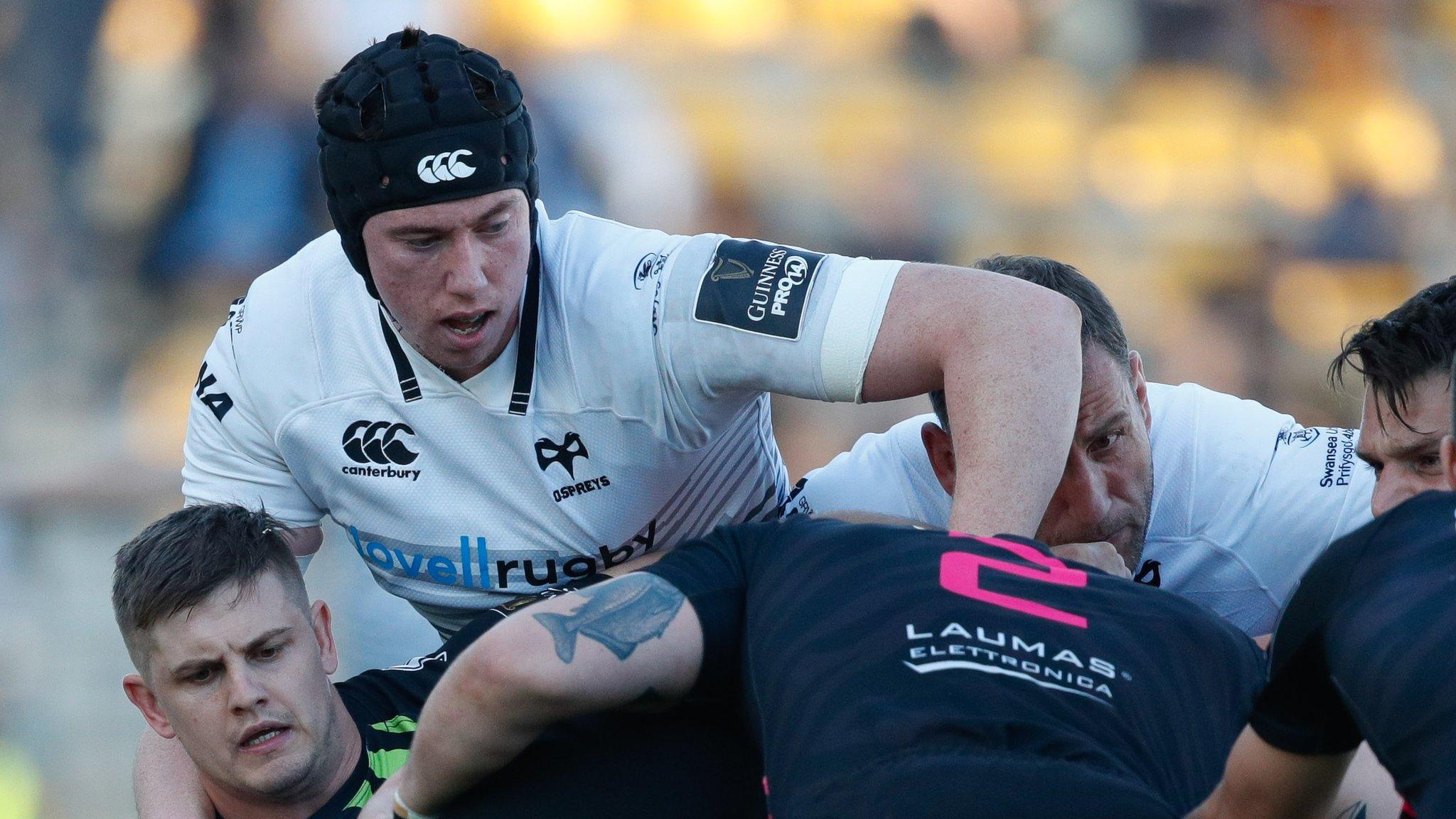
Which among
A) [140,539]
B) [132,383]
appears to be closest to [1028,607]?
[140,539]

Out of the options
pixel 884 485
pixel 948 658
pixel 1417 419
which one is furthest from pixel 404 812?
pixel 1417 419

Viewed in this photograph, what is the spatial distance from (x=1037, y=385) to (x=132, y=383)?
3.62 meters

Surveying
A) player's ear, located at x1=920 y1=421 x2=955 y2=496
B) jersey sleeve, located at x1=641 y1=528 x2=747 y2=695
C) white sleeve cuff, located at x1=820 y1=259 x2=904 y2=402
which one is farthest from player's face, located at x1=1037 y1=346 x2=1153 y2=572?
jersey sleeve, located at x1=641 y1=528 x2=747 y2=695

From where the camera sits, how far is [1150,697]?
5.23 ft

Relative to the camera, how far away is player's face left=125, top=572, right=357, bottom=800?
2211mm

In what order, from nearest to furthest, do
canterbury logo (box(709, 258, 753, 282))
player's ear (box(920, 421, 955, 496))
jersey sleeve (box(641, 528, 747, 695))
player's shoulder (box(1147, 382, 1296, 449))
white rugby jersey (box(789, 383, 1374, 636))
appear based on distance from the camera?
jersey sleeve (box(641, 528, 747, 695)) < canterbury logo (box(709, 258, 753, 282)) < player's ear (box(920, 421, 955, 496)) < white rugby jersey (box(789, 383, 1374, 636)) < player's shoulder (box(1147, 382, 1296, 449))

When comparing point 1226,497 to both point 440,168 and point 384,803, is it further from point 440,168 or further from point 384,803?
point 384,803

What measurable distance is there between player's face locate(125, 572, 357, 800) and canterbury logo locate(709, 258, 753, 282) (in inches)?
32.8

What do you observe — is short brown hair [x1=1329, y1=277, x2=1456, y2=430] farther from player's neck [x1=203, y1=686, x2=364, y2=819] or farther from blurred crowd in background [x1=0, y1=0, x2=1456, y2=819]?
blurred crowd in background [x1=0, y1=0, x2=1456, y2=819]

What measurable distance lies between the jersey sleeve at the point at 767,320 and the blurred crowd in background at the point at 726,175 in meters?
2.10

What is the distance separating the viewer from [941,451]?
2672 mm

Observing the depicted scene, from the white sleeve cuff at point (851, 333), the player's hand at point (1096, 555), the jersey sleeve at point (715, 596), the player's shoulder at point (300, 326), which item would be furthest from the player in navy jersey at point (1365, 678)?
the player's shoulder at point (300, 326)

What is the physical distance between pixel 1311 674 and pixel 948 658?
1.13 feet

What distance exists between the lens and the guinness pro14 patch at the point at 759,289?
219 cm
